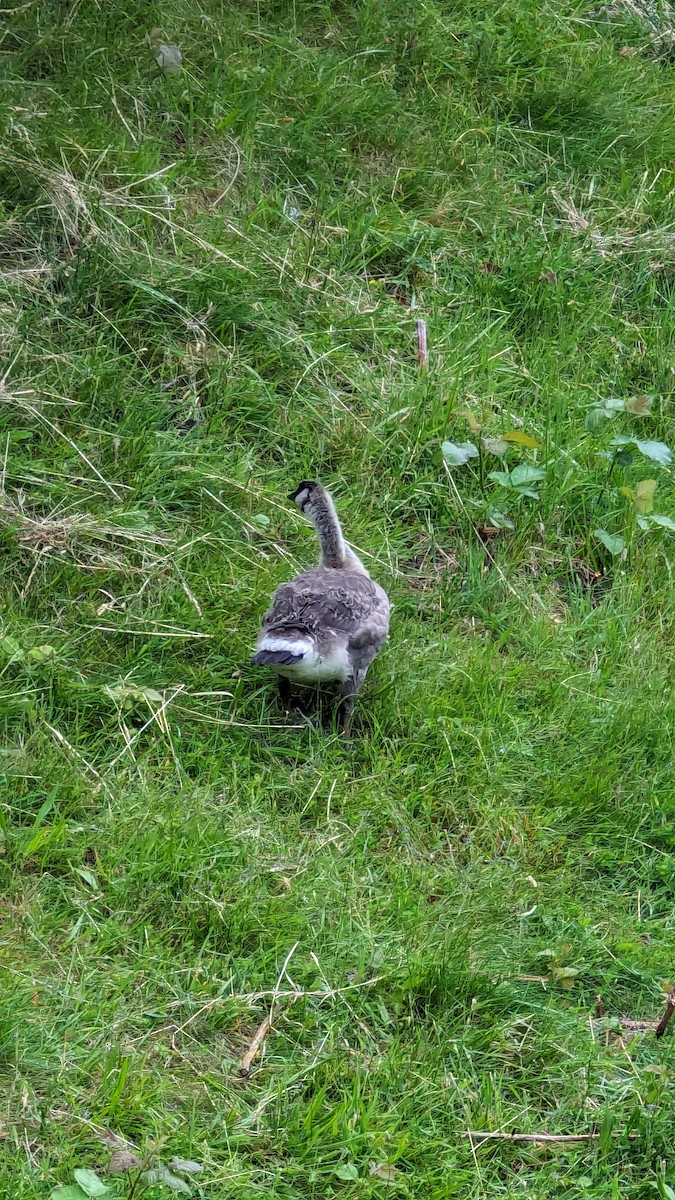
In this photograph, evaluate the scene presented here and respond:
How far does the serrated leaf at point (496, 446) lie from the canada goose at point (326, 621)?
3.75 feet

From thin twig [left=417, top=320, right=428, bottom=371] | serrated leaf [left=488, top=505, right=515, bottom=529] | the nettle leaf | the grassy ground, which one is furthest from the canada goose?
the nettle leaf

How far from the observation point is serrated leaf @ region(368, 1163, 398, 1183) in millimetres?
3684

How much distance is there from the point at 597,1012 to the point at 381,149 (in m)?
4.90

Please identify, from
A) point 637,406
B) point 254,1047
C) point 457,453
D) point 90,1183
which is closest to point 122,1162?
point 90,1183

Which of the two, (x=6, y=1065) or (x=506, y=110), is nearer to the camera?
(x=6, y=1065)

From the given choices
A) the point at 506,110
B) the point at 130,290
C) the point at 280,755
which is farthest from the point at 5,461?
the point at 506,110

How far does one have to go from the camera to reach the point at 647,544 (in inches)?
243

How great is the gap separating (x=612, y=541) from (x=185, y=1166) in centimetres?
350

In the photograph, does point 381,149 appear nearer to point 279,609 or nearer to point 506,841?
point 279,609

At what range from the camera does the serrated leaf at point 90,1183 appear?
342 cm

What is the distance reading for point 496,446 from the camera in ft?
20.4

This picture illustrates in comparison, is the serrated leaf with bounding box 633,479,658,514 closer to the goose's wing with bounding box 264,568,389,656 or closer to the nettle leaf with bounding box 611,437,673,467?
the nettle leaf with bounding box 611,437,673,467

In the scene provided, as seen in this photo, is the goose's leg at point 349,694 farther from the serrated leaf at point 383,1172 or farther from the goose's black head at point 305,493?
the serrated leaf at point 383,1172

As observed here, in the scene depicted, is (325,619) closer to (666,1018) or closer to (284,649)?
(284,649)
